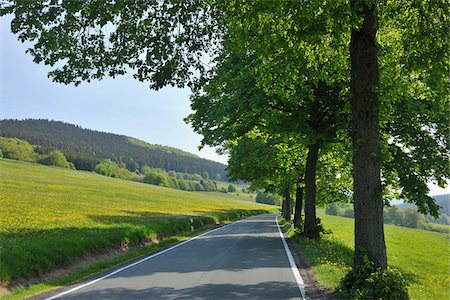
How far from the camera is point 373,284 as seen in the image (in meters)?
8.02

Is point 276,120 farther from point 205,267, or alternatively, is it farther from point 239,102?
point 205,267

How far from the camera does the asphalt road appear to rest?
8930 millimetres

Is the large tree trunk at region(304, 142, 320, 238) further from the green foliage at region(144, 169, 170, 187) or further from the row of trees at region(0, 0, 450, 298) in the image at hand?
the green foliage at region(144, 169, 170, 187)

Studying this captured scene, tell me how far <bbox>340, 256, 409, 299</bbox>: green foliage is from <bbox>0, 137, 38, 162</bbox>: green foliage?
13174 cm

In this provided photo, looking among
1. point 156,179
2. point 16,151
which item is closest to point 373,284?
point 16,151

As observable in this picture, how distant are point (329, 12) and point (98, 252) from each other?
1188 cm

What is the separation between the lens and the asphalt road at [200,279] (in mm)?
8930

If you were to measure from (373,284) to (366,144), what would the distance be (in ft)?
9.63

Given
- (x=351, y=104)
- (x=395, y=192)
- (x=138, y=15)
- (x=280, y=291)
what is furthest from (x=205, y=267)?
(x=395, y=192)

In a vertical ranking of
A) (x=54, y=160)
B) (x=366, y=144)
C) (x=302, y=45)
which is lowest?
(x=366, y=144)

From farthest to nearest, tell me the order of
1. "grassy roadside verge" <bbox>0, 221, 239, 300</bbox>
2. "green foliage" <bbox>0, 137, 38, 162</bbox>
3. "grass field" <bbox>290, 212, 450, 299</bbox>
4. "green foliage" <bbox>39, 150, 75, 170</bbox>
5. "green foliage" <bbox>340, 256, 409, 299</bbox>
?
"green foliage" <bbox>39, 150, 75, 170</bbox> < "green foliage" <bbox>0, 137, 38, 162</bbox> < "grass field" <bbox>290, 212, 450, 299</bbox> < "grassy roadside verge" <bbox>0, 221, 239, 300</bbox> < "green foliage" <bbox>340, 256, 409, 299</bbox>

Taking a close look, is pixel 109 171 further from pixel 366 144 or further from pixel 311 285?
pixel 366 144

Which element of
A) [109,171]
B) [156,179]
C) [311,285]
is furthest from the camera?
[156,179]

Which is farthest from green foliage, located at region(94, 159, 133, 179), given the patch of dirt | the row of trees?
the row of trees
